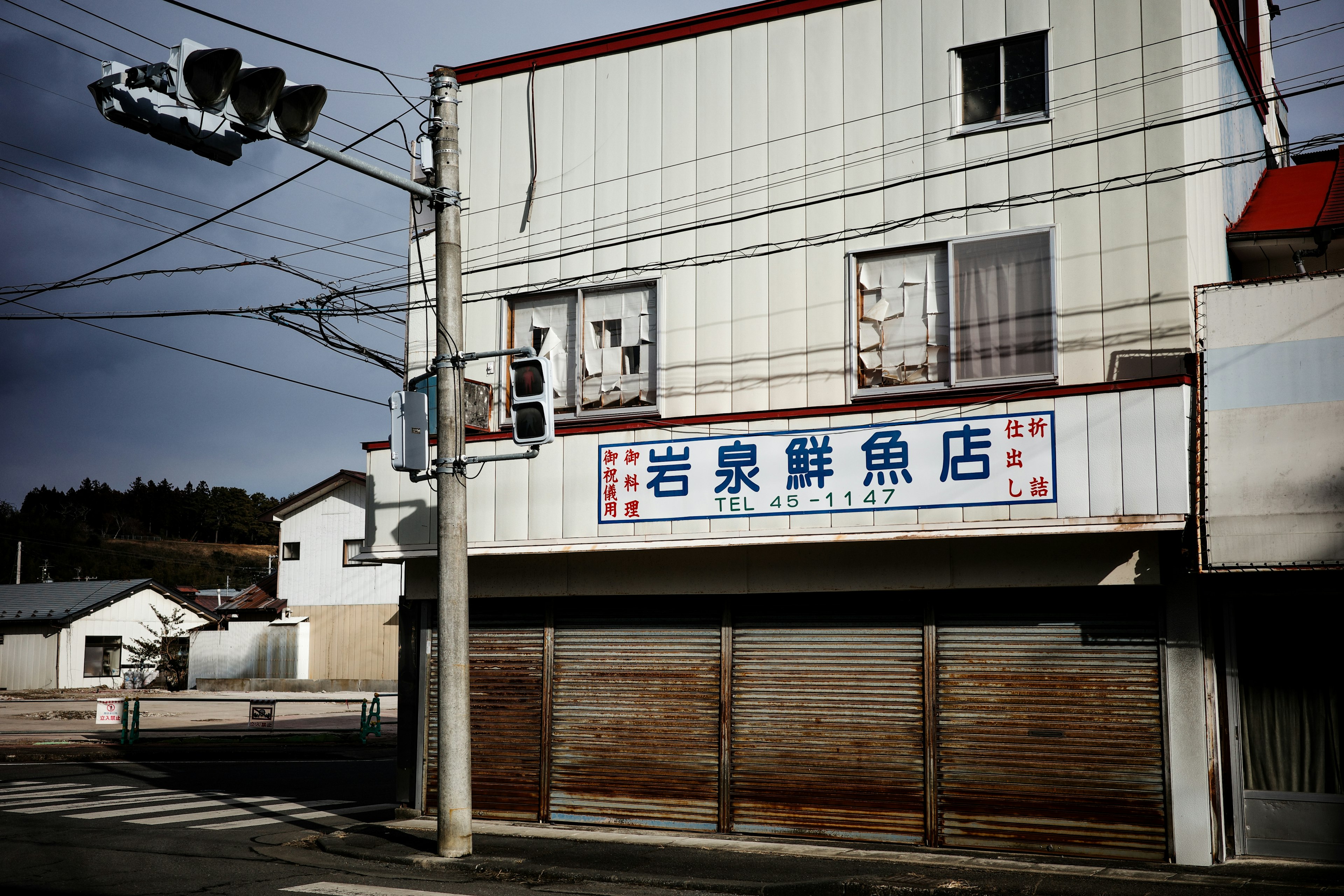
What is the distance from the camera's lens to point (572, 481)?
13.0 metres

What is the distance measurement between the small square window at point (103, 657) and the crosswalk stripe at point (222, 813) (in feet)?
148

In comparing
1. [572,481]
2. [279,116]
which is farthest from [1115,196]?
[279,116]

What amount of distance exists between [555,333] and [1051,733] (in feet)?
24.7

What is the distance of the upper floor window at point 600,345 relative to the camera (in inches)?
536

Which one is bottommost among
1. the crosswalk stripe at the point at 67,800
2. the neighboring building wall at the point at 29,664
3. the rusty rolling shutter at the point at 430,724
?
the neighboring building wall at the point at 29,664

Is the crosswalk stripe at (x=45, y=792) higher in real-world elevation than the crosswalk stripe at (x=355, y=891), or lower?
lower

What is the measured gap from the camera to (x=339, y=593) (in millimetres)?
46000

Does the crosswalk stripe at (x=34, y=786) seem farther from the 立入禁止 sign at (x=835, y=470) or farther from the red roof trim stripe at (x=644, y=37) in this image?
the red roof trim stripe at (x=644, y=37)

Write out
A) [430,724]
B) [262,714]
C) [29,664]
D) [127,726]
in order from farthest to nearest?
[29,664], [262,714], [127,726], [430,724]

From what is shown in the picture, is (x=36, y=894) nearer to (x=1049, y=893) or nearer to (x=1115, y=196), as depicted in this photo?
(x=1049, y=893)

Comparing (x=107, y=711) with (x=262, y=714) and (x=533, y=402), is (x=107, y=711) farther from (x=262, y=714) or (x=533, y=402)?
(x=533, y=402)

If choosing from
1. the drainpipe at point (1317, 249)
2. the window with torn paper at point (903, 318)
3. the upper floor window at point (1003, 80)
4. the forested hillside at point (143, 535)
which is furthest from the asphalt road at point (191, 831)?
the forested hillside at point (143, 535)

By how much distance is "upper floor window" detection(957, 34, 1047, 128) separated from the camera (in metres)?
11.8

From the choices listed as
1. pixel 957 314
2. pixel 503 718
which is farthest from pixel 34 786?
pixel 957 314
